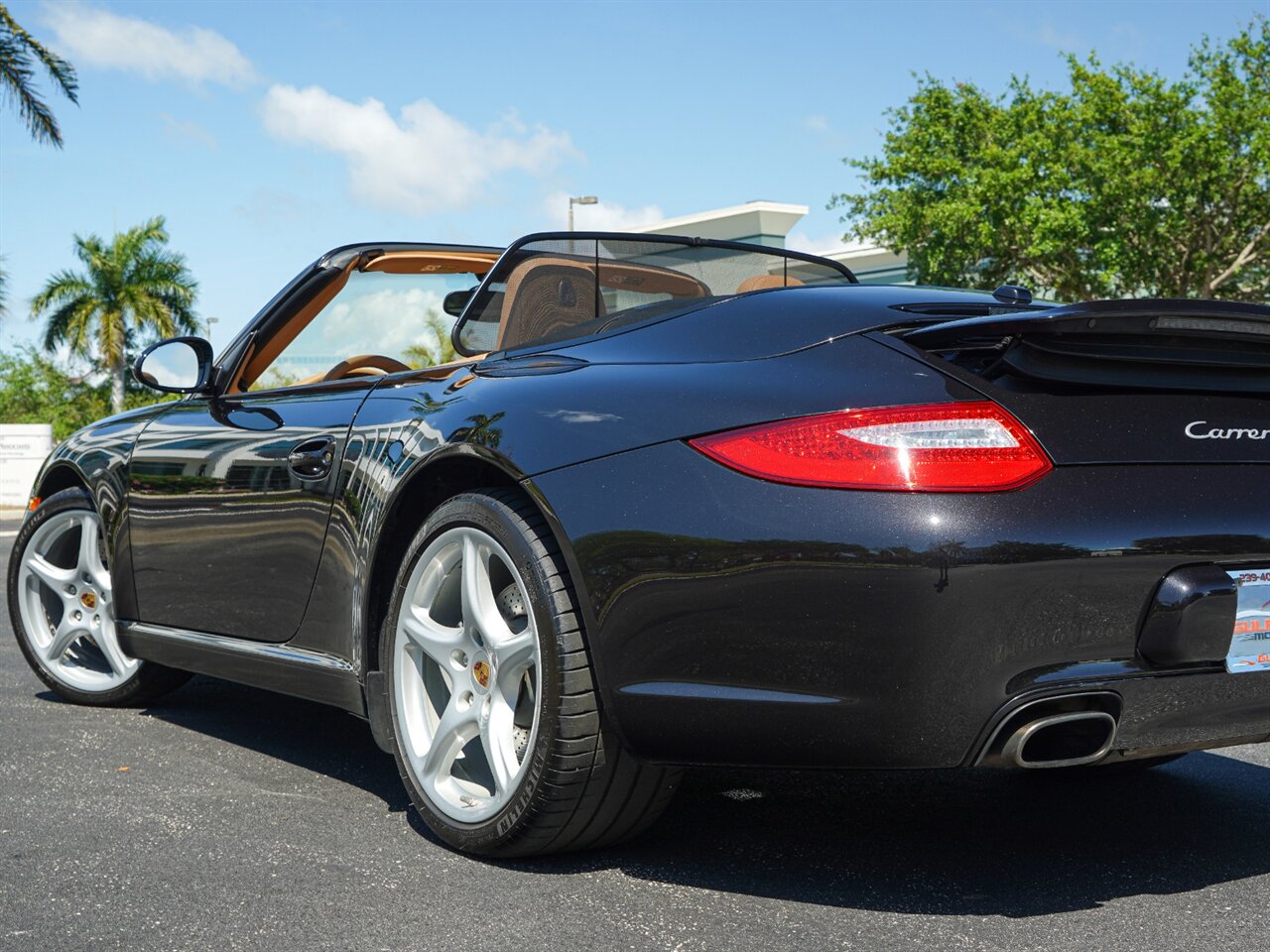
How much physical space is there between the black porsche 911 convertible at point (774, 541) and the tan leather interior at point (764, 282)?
0.35 metres

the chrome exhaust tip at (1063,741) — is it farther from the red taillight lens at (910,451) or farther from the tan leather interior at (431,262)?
the tan leather interior at (431,262)

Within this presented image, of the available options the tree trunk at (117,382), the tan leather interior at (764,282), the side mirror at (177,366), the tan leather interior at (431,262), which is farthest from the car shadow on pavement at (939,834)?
the tree trunk at (117,382)

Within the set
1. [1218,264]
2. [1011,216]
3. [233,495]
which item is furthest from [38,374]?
[233,495]

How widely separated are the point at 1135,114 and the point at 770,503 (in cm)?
2718

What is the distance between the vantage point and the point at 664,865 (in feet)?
9.50

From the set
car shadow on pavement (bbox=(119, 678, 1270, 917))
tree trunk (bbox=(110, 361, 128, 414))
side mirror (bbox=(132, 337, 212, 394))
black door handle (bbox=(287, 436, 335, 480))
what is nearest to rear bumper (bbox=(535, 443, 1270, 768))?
car shadow on pavement (bbox=(119, 678, 1270, 917))

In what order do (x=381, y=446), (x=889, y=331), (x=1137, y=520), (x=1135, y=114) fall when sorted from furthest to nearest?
(x=1135, y=114) < (x=381, y=446) < (x=889, y=331) < (x=1137, y=520)

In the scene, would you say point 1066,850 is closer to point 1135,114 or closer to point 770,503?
point 770,503

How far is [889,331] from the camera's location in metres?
2.62

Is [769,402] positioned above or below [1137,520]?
above

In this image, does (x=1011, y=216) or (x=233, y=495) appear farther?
(x=1011, y=216)

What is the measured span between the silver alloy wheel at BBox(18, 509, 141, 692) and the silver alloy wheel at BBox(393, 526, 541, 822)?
5.93 feet

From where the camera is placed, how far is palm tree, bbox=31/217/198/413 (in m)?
44.1

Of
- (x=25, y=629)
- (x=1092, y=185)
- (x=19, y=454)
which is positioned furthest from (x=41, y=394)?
(x=25, y=629)
